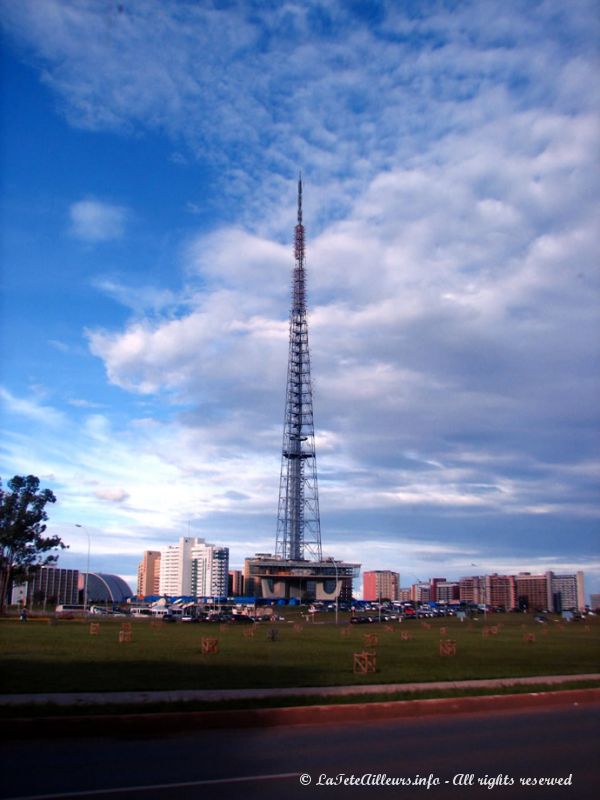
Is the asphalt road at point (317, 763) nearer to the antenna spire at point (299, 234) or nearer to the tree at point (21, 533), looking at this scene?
the tree at point (21, 533)

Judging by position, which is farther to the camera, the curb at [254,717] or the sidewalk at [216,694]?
the sidewalk at [216,694]

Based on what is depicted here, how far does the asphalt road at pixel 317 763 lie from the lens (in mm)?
8922

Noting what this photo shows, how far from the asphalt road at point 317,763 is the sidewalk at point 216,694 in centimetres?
212

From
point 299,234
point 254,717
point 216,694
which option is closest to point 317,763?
point 254,717

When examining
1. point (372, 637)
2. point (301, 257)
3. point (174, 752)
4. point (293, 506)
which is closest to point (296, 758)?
point (174, 752)

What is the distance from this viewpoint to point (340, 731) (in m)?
13.0

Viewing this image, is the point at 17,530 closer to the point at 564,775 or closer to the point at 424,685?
the point at 424,685

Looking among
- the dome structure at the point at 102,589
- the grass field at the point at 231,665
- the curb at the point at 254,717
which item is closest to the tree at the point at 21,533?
the grass field at the point at 231,665

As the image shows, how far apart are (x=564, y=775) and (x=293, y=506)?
440 ft

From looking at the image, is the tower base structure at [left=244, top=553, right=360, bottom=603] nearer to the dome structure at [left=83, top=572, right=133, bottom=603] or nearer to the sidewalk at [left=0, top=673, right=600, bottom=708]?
the dome structure at [left=83, top=572, right=133, bottom=603]

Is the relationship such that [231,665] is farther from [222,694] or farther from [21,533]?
[21,533]

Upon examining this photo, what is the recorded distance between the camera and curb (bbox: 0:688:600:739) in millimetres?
12562

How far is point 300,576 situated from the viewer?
146 m

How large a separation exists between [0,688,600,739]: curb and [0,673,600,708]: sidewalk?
4.55ft
